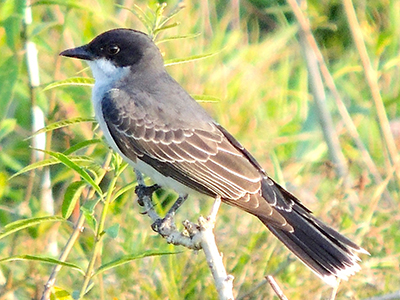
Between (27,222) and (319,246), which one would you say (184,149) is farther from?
(27,222)

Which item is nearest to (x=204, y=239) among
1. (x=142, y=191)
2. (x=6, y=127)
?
(x=142, y=191)

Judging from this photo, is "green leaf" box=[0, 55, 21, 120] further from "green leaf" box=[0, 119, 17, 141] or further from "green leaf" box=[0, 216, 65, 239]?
"green leaf" box=[0, 216, 65, 239]

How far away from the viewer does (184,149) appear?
404cm

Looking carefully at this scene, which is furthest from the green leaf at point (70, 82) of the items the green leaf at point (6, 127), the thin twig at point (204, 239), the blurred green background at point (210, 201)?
the thin twig at point (204, 239)

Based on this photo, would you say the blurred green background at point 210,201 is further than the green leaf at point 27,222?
Yes

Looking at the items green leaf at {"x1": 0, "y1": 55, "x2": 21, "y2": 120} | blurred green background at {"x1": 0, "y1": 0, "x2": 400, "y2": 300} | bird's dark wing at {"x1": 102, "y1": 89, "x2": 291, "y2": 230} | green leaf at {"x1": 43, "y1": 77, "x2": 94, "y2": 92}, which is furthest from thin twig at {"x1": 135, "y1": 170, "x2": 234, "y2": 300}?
green leaf at {"x1": 0, "y1": 55, "x2": 21, "y2": 120}

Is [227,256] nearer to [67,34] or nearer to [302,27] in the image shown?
[302,27]

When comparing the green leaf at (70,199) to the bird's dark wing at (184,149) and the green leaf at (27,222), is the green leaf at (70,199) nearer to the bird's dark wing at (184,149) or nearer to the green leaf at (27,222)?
the green leaf at (27,222)

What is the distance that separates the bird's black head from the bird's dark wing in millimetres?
284

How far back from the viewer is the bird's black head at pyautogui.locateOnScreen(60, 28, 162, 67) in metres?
4.28

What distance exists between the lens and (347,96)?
6980 mm

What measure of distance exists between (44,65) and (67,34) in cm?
85

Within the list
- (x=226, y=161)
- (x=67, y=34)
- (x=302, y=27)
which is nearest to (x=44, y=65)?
(x=67, y=34)

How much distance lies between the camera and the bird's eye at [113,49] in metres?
4.31
